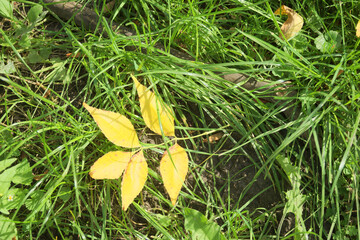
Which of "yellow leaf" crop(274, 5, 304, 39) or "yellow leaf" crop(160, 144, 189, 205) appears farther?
"yellow leaf" crop(274, 5, 304, 39)

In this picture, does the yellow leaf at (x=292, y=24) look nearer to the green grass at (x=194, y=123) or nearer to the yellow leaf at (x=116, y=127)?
the green grass at (x=194, y=123)

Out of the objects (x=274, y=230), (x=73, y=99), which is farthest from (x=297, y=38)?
(x=73, y=99)

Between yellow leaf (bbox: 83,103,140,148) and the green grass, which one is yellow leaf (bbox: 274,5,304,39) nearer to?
the green grass

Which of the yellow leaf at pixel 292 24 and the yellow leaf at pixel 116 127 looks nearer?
the yellow leaf at pixel 116 127

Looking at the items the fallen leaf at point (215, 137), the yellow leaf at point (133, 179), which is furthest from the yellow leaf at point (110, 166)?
the fallen leaf at point (215, 137)

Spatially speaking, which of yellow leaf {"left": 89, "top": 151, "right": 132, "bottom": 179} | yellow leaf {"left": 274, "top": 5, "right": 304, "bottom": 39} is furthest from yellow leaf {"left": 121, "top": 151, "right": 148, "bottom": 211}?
yellow leaf {"left": 274, "top": 5, "right": 304, "bottom": 39}

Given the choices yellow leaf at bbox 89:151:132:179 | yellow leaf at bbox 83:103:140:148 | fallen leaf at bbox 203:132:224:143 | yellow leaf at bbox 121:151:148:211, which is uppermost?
yellow leaf at bbox 83:103:140:148
